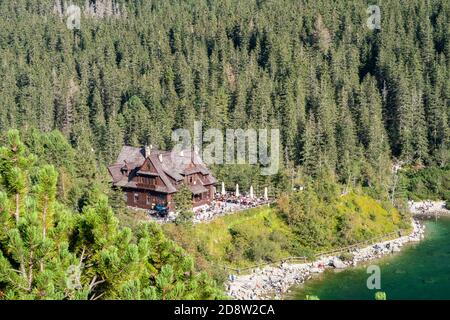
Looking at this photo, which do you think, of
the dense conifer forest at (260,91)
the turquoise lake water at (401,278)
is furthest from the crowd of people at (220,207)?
the turquoise lake water at (401,278)

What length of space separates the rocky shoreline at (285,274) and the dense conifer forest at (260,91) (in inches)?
90.7

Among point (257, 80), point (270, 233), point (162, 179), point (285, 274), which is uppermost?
point (257, 80)

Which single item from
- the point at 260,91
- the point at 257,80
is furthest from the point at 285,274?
the point at 257,80

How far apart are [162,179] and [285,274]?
1405cm

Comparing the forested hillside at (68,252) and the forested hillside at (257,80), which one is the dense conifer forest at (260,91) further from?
the forested hillside at (68,252)

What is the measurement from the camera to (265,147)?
65625mm

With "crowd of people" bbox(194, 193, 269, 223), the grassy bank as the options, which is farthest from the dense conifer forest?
"crowd of people" bbox(194, 193, 269, 223)

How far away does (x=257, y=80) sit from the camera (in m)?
84.0

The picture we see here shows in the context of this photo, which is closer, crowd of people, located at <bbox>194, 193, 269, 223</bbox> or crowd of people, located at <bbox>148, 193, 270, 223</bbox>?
crowd of people, located at <bbox>148, 193, 270, 223</bbox>

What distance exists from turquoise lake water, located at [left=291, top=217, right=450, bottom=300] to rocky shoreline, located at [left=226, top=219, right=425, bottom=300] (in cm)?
84

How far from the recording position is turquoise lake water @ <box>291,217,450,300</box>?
41938mm

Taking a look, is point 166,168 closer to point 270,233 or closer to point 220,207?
point 220,207

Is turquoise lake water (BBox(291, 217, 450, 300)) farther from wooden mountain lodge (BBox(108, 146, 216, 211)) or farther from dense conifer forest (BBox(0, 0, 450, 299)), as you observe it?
wooden mountain lodge (BBox(108, 146, 216, 211))
